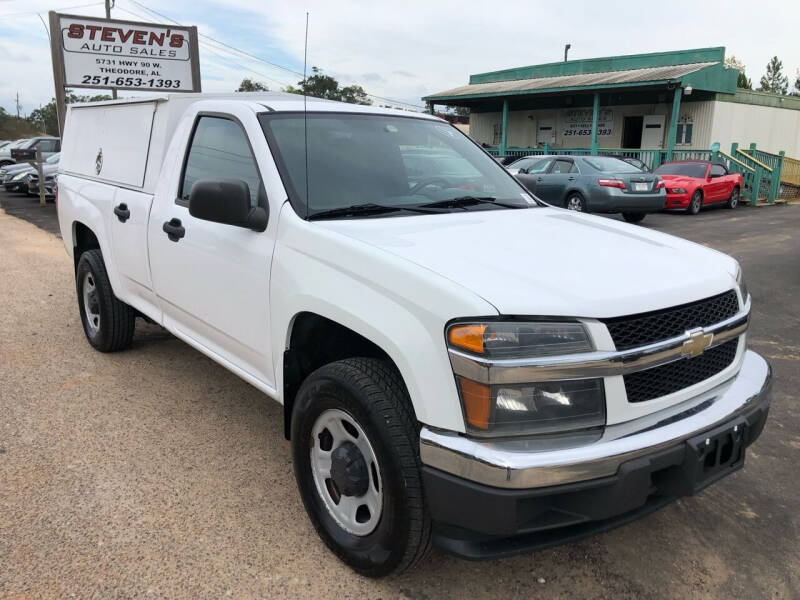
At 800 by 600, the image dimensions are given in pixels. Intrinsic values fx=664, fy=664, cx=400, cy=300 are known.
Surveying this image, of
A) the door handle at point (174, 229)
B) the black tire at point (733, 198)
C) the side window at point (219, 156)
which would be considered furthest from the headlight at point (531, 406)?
the black tire at point (733, 198)

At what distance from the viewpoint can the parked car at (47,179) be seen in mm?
17250

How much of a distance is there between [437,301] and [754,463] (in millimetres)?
2415

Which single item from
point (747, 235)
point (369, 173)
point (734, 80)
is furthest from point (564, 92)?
point (369, 173)

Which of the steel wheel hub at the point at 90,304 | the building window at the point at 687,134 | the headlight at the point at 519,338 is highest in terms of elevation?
the building window at the point at 687,134

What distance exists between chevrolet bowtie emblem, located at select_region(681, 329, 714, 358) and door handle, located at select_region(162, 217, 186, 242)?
252 cm

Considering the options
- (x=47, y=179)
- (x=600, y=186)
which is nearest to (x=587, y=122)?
(x=600, y=186)

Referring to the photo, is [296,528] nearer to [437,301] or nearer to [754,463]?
[437,301]

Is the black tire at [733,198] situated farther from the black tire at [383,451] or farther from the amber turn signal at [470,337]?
the amber turn signal at [470,337]

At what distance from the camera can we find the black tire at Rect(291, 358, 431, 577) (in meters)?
2.24

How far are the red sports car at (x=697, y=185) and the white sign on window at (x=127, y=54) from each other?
37.4ft

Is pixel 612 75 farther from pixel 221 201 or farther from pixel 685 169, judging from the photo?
pixel 221 201

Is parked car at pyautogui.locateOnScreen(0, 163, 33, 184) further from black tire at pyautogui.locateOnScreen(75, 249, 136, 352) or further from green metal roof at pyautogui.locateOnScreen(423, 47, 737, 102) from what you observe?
green metal roof at pyautogui.locateOnScreen(423, 47, 737, 102)

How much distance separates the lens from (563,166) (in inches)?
556

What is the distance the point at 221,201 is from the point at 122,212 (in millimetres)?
1752
